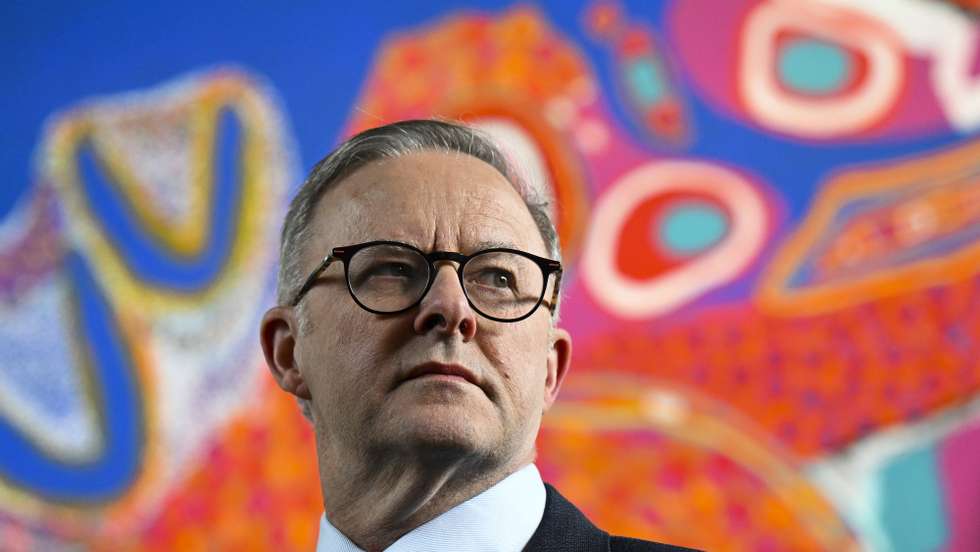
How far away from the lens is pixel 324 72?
3.46m

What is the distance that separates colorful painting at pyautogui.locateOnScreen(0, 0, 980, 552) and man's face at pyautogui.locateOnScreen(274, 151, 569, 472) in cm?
171

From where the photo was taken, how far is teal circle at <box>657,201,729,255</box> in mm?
3234

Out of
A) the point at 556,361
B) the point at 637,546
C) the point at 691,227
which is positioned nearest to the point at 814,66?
the point at 691,227

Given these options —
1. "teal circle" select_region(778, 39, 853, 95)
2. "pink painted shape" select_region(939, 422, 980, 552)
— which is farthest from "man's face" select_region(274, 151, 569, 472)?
"teal circle" select_region(778, 39, 853, 95)

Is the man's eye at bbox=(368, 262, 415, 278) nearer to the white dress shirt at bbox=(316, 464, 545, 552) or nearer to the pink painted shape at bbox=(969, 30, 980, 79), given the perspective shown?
the white dress shirt at bbox=(316, 464, 545, 552)

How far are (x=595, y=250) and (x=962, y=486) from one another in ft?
3.90

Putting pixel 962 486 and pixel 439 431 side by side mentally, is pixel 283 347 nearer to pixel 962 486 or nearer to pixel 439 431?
pixel 439 431

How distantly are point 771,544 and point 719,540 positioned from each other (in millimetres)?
138

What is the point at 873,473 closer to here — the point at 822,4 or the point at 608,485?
the point at 608,485

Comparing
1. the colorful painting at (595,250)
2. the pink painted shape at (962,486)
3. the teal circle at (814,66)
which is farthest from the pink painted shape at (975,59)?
the pink painted shape at (962,486)

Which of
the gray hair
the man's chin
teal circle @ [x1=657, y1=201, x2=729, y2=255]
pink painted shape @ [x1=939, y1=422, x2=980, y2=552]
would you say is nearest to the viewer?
the man's chin

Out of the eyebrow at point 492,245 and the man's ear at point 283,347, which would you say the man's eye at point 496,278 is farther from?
the man's ear at point 283,347

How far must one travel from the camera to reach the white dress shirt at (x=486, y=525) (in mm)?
1277

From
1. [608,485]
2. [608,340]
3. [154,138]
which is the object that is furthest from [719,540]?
[154,138]
